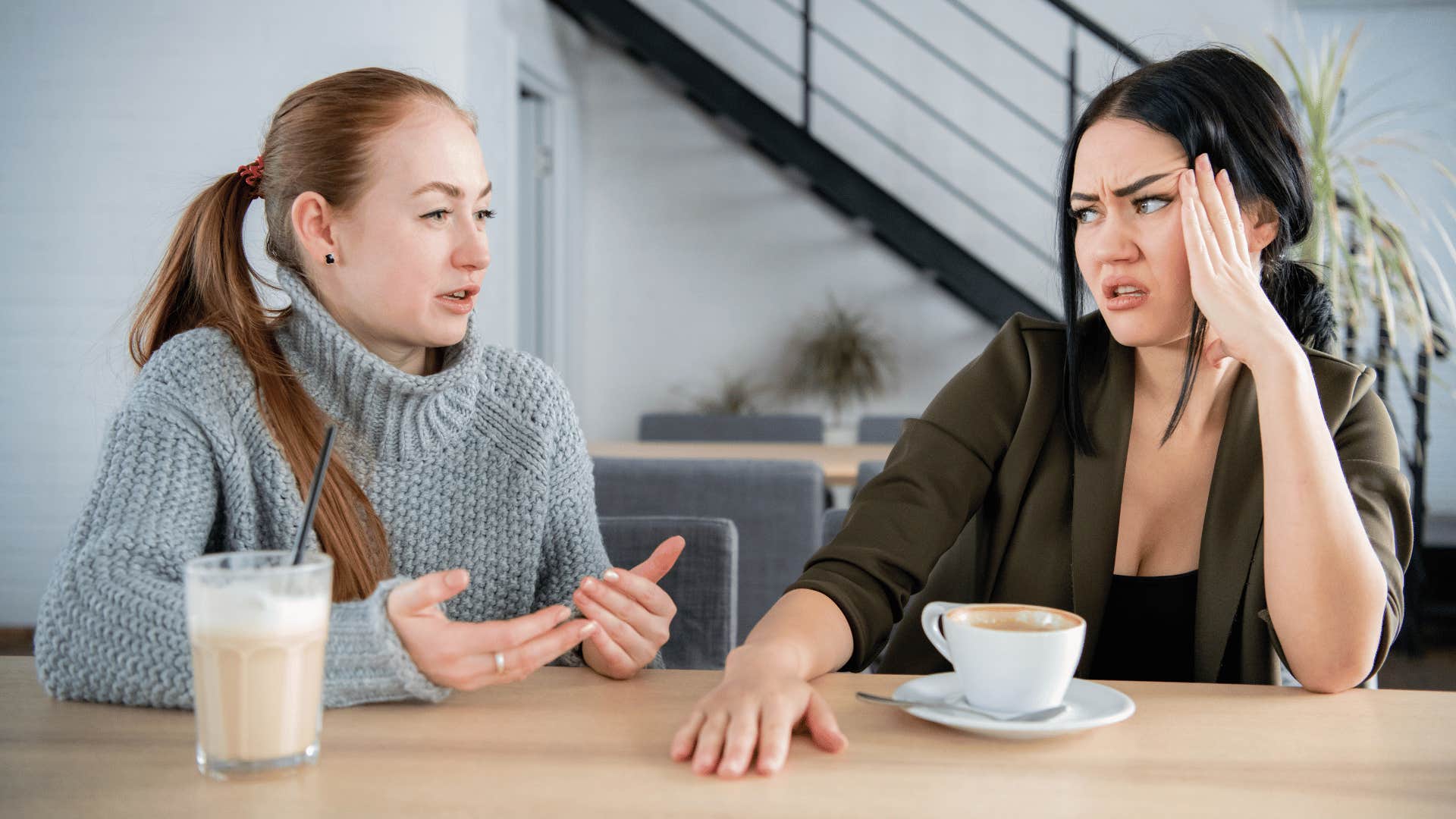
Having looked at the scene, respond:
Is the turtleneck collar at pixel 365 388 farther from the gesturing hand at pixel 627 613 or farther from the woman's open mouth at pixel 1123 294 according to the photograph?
the woman's open mouth at pixel 1123 294

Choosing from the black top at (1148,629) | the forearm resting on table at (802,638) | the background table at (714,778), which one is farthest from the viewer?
the black top at (1148,629)

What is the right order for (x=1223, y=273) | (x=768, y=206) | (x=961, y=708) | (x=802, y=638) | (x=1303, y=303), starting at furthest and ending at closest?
(x=768, y=206)
(x=1303, y=303)
(x=1223, y=273)
(x=802, y=638)
(x=961, y=708)

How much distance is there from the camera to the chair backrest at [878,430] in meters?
3.72

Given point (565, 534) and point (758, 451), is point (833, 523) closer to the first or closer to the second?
point (565, 534)

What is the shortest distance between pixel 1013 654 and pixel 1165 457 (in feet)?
2.08

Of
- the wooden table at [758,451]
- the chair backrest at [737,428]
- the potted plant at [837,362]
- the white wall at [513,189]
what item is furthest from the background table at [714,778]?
the potted plant at [837,362]

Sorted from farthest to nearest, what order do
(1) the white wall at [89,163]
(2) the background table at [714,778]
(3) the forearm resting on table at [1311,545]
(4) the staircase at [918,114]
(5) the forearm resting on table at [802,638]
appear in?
(4) the staircase at [918,114] < (1) the white wall at [89,163] < (3) the forearm resting on table at [1311,545] < (5) the forearm resting on table at [802,638] < (2) the background table at [714,778]

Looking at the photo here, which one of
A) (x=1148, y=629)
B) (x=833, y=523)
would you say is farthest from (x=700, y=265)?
(x=1148, y=629)

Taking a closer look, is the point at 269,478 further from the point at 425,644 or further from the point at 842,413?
the point at 842,413

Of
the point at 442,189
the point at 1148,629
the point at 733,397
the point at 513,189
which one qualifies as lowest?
the point at 1148,629

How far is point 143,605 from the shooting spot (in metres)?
0.88

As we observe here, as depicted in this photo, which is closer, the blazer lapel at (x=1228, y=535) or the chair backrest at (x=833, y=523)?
the blazer lapel at (x=1228, y=535)

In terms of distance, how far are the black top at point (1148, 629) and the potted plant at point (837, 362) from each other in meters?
3.97

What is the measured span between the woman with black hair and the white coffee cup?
18 centimetres
